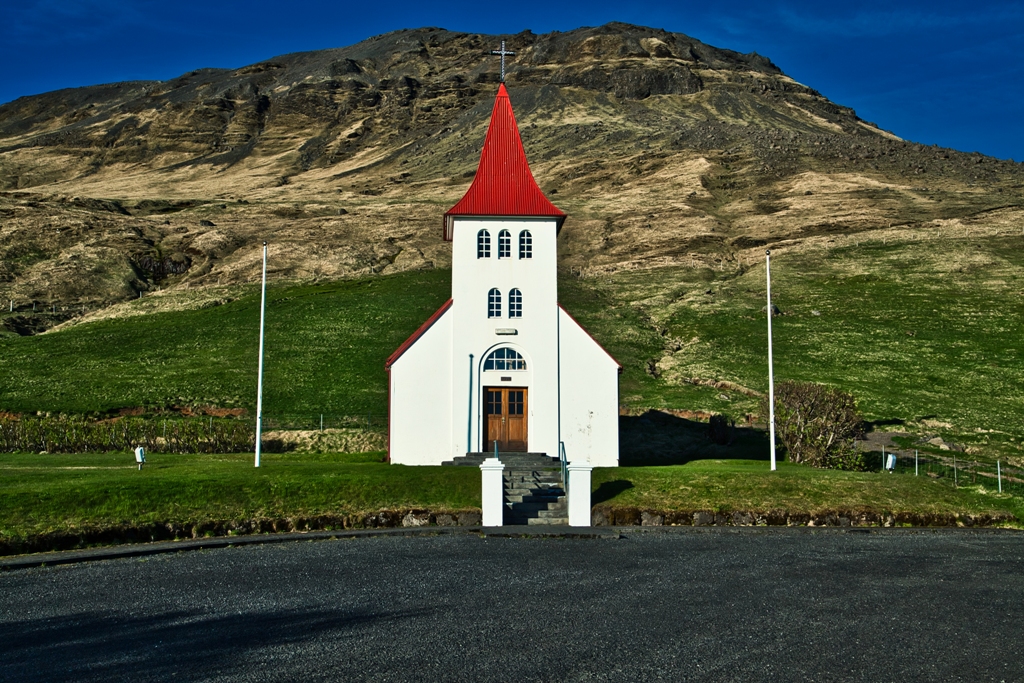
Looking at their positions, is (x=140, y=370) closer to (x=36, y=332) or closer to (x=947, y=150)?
(x=36, y=332)

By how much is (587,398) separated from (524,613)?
75.2 ft

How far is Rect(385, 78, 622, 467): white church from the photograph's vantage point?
3750 cm

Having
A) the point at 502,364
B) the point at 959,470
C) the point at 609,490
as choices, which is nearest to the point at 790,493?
the point at 609,490

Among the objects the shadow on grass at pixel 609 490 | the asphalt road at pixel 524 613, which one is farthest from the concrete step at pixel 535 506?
the asphalt road at pixel 524 613

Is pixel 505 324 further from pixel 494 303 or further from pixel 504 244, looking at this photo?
pixel 504 244

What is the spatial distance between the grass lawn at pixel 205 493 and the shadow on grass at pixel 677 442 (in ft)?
49.9

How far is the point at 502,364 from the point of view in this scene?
38.3 meters

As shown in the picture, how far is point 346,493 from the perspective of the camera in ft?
88.9

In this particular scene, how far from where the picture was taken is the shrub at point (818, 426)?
38.7 m

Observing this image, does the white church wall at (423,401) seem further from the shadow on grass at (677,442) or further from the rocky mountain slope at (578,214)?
the rocky mountain slope at (578,214)

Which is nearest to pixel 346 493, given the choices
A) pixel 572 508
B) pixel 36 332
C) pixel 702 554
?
pixel 572 508

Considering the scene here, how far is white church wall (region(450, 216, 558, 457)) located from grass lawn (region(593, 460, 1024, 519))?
6.61 m

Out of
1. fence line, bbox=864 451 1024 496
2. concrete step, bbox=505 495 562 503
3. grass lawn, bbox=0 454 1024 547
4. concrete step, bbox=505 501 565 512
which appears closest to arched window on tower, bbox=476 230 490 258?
grass lawn, bbox=0 454 1024 547

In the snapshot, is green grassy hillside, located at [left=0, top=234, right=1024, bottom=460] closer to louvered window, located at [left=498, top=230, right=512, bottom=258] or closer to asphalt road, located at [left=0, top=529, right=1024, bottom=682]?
louvered window, located at [left=498, top=230, right=512, bottom=258]
